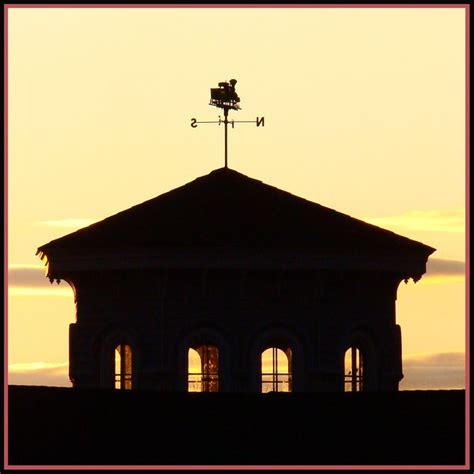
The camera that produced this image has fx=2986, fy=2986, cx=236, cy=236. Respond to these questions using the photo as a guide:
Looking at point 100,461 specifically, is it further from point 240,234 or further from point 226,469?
point 240,234

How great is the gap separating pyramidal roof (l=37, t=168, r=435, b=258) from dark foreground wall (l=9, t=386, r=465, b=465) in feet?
20.2

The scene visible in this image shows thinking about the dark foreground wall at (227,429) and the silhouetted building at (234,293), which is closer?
the dark foreground wall at (227,429)

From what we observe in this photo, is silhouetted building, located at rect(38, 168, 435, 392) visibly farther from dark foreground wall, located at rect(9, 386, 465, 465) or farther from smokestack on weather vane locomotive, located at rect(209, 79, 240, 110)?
dark foreground wall, located at rect(9, 386, 465, 465)

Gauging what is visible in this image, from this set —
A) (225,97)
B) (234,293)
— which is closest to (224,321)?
(234,293)

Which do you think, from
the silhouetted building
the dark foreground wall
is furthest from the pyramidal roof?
the dark foreground wall

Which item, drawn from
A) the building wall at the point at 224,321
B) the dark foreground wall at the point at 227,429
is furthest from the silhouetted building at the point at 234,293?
the dark foreground wall at the point at 227,429

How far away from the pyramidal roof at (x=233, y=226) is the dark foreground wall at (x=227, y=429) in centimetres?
617

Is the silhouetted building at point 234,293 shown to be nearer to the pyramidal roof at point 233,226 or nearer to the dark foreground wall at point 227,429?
the pyramidal roof at point 233,226

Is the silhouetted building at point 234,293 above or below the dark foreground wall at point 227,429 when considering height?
above

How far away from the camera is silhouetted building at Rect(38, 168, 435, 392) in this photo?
172 feet

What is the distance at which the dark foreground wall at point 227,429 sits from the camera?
45.0 metres

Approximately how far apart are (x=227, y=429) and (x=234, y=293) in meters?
7.00

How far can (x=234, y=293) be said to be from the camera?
5238 centimetres

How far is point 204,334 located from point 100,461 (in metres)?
8.09
